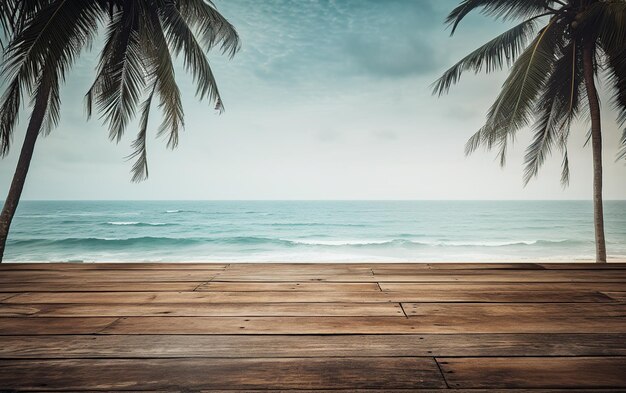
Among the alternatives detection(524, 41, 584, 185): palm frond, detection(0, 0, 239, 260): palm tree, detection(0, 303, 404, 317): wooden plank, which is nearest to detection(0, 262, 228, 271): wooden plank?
detection(0, 303, 404, 317): wooden plank

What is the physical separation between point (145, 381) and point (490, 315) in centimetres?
132

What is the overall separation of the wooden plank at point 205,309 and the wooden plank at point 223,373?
41cm

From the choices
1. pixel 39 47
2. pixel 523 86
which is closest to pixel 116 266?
pixel 39 47

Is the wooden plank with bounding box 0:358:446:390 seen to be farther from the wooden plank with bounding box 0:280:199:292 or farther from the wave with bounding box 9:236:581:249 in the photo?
the wave with bounding box 9:236:581:249

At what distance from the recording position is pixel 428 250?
14.6m

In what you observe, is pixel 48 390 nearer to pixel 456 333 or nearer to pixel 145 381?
pixel 145 381

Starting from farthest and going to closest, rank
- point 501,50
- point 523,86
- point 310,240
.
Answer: point 310,240
point 501,50
point 523,86

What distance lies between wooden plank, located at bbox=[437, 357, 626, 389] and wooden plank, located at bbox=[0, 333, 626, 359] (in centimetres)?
5

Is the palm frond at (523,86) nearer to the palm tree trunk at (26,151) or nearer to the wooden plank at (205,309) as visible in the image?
the wooden plank at (205,309)

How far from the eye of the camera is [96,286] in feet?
6.09

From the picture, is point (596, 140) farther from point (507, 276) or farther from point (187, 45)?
point (187, 45)

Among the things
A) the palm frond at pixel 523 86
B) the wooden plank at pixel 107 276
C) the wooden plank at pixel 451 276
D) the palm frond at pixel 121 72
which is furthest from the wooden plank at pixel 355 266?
the palm frond at pixel 121 72

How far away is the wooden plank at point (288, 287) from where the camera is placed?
1783mm

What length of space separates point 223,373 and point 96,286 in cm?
136
